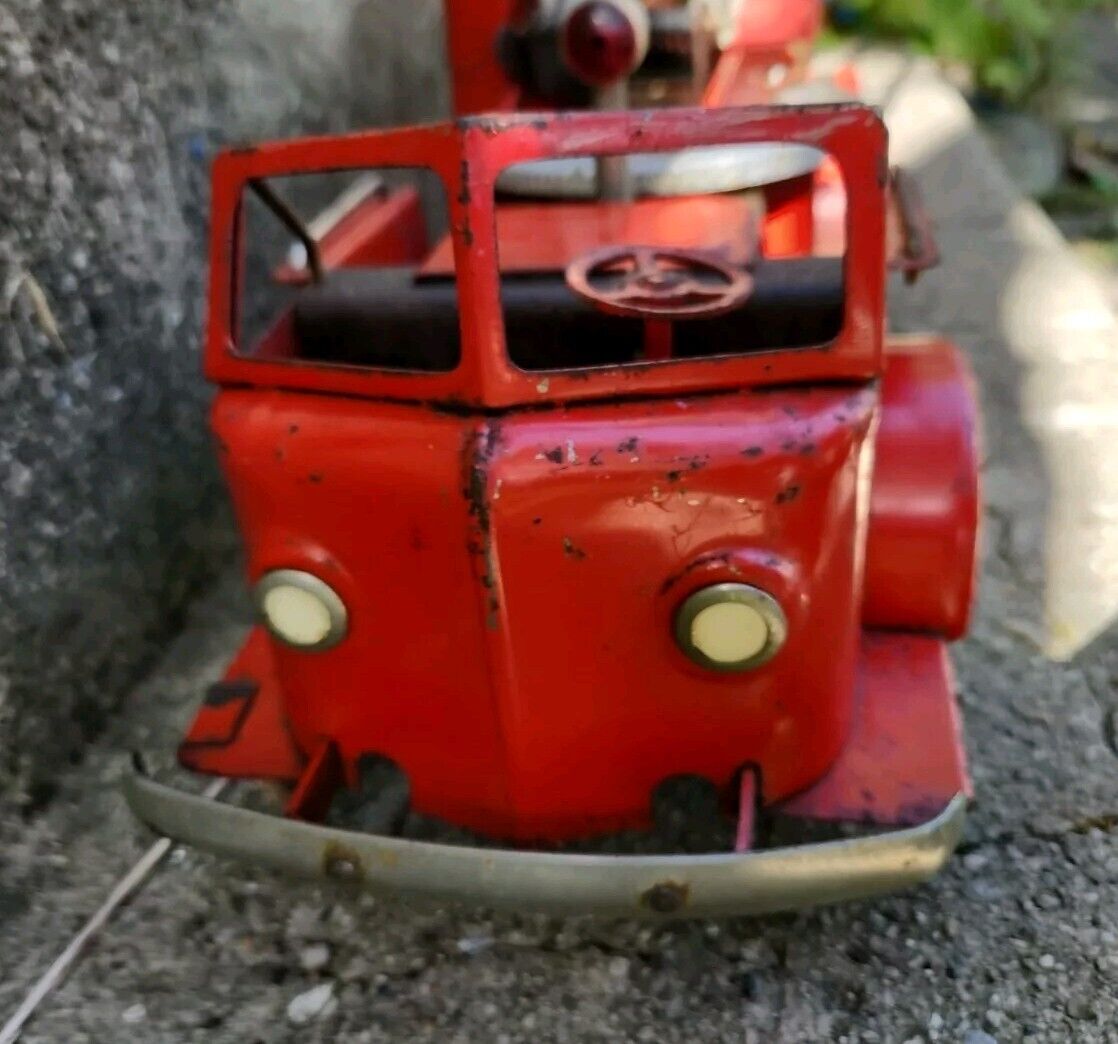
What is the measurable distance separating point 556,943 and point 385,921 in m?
0.19

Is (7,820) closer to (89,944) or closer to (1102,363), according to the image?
(89,944)

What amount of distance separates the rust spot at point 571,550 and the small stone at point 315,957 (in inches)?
21.4

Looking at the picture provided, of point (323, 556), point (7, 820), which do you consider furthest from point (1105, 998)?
point (7, 820)

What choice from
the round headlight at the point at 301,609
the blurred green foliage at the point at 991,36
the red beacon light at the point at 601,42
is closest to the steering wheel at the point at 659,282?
the red beacon light at the point at 601,42

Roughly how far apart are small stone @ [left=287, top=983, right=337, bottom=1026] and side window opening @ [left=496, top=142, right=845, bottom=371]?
69 cm

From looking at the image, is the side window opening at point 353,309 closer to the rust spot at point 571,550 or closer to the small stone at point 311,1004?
the rust spot at point 571,550

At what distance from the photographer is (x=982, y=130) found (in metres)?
3.90

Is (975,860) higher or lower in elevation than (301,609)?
lower

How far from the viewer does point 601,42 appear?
4.13 ft

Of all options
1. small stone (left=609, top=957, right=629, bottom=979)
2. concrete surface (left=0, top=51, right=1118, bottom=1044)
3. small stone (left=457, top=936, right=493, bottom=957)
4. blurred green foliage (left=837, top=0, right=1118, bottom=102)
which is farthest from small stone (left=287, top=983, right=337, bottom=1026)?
blurred green foliage (left=837, top=0, right=1118, bottom=102)

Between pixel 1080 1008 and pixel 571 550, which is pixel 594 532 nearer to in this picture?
pixel 571 550

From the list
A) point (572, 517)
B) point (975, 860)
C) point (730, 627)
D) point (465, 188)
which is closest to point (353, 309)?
point (465, 188)

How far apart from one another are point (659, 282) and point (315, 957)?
797 mm

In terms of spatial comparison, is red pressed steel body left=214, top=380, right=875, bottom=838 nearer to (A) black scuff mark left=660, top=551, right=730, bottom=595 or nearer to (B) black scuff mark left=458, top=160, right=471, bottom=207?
(A) black scuff mark left=660, top=551, right=730, bottom=595
